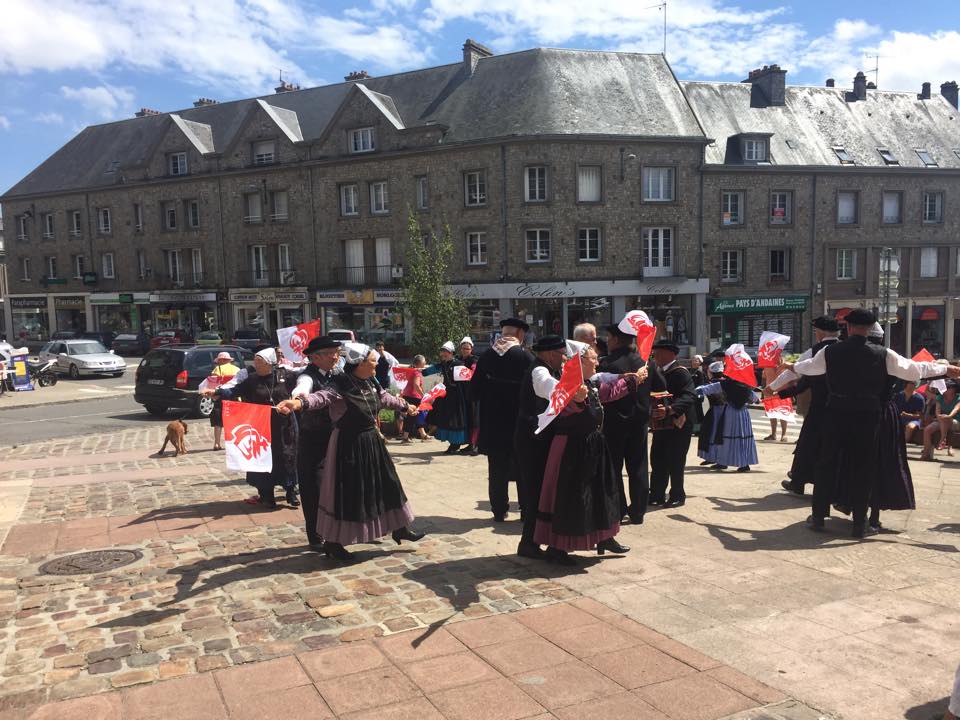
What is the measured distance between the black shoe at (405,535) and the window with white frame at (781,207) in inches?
1299

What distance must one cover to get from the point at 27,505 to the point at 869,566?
8573 millimetres

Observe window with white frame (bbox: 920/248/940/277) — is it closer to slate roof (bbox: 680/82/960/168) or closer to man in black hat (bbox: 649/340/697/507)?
slate roof (bbox: 680/82/960/168)

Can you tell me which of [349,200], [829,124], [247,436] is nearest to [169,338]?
[349,200]

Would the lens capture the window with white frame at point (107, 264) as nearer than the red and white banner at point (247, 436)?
No

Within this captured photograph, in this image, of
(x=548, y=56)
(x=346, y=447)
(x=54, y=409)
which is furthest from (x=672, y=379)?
(x=548, y=56)

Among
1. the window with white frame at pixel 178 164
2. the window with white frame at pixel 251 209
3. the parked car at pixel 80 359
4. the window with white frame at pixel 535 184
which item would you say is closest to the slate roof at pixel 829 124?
the window with white frame at pixel 535 184

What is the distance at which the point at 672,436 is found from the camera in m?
7.90

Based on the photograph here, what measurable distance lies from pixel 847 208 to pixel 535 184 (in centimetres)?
1548

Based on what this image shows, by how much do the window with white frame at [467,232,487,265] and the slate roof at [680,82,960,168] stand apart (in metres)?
10.8

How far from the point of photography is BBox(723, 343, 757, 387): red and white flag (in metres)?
9.51

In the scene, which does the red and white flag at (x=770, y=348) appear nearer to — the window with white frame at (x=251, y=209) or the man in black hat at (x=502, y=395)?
the man in black hat at (x=502, y=395)

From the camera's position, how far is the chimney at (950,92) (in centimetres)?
4203

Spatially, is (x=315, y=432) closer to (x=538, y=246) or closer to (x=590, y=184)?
(x=538, y=246)

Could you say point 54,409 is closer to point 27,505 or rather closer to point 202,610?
point 27,505
